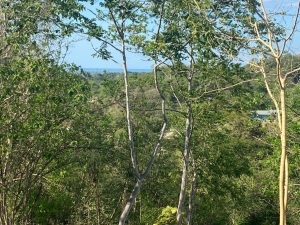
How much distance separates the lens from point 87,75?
7.11 m

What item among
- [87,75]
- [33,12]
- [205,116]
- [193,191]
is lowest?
[193,191]

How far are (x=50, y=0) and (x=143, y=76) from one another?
4.69m

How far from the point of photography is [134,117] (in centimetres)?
1057

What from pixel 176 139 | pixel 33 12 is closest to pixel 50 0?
pixel 33 12

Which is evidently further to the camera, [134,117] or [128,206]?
[134,117]

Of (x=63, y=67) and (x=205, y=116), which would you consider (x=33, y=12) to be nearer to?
(x=63, y=67)

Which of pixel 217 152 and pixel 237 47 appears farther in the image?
pixel 217 152

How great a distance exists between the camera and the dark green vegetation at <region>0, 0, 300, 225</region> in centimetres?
561

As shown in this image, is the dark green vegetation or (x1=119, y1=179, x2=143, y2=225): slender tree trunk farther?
(x1=119, y1=179, x2=143, y2=225): slender tree trunk

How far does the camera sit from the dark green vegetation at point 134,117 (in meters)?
5.61

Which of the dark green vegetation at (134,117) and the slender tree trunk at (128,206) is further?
the slender tree trunk at (128,206)

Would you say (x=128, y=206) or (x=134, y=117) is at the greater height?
(x=134, y=117)

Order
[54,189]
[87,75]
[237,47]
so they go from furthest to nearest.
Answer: [54,189]
[87,75]
[237,47]

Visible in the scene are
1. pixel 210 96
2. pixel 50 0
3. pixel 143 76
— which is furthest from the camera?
pixel 143 76
